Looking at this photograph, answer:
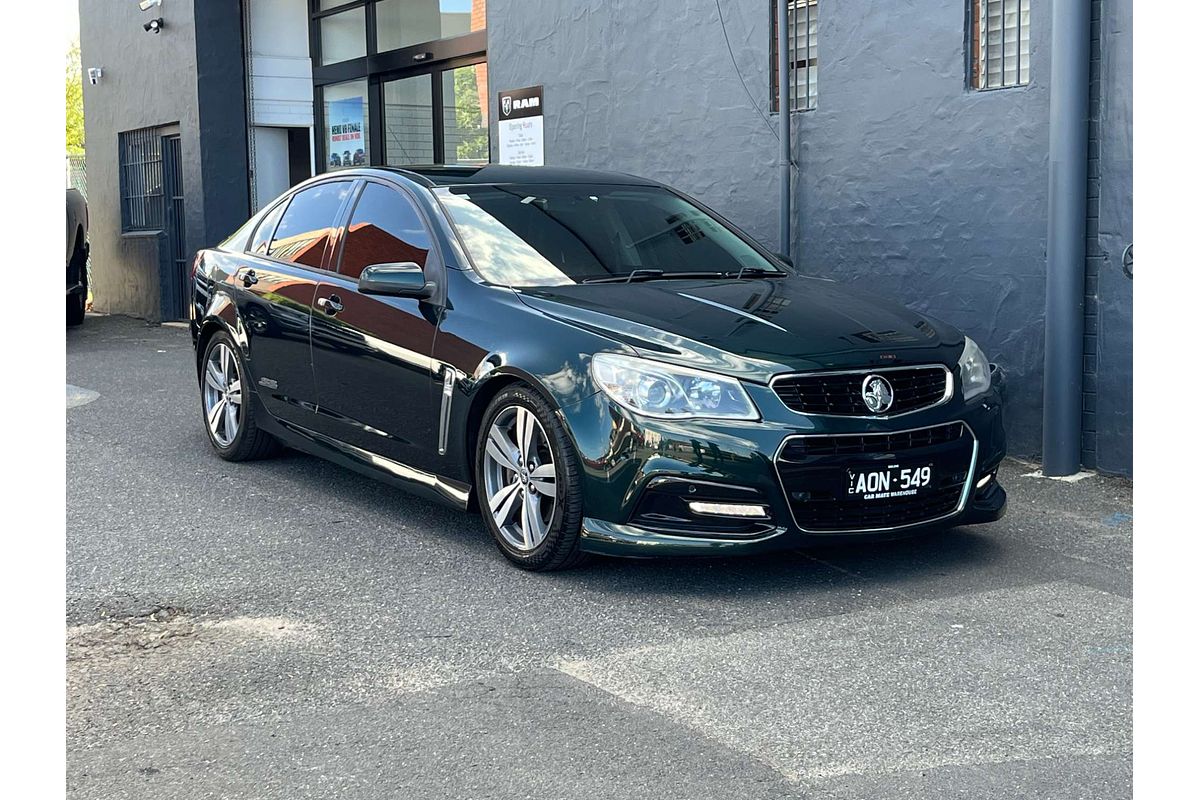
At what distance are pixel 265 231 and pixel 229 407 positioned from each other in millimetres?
964

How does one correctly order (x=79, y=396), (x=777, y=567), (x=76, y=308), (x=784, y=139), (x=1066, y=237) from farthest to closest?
(x=76, y=308), (x=79, y=396), (x=784, y=139), (x=1066, y=237), (x=777, y=567)

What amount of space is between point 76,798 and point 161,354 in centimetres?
1057

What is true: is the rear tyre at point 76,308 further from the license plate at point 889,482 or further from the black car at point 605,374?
the license plate at point 889,482

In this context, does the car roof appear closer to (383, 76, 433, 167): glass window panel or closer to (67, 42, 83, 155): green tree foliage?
(383, 76, 433, 167): glass window panel

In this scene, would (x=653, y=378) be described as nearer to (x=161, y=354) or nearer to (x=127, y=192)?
(x=161, y=354)

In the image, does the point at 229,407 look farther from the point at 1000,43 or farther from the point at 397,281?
the point at 1000,43

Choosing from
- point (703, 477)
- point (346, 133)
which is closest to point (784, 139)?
point (703, 477)

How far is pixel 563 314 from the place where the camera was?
17.6 feet

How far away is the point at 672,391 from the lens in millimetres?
4969

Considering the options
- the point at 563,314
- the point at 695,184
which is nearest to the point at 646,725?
the point at 563,314

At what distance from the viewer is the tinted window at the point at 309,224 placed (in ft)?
22.2

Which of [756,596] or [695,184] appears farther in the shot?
[695,184]

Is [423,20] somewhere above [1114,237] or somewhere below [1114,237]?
above

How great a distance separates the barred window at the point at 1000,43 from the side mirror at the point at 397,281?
3.77m
